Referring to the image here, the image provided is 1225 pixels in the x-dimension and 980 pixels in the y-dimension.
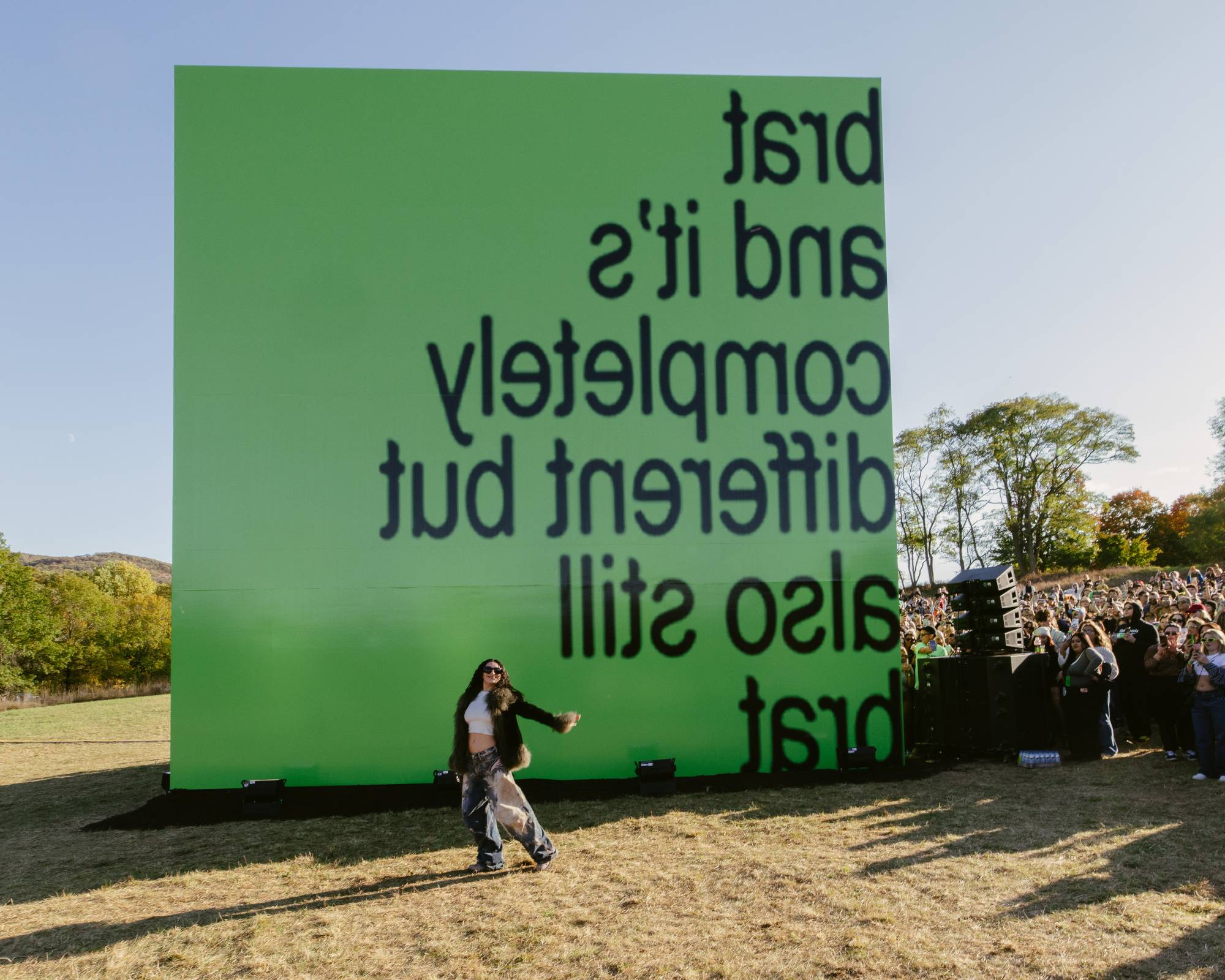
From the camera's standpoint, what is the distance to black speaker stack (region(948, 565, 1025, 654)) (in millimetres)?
10844

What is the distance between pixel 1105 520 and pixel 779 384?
5766 cm

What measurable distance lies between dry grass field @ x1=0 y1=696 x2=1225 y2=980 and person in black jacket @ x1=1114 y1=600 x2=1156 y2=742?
187cm

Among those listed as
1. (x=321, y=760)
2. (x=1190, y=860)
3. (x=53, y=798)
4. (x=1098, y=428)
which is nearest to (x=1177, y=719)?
(x=1190, y=860)

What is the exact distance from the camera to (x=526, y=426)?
10.4 metres

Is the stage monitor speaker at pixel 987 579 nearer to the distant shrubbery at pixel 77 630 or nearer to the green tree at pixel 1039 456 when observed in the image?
the green tree at pixel 1039 456

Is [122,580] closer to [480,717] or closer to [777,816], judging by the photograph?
[777,816]

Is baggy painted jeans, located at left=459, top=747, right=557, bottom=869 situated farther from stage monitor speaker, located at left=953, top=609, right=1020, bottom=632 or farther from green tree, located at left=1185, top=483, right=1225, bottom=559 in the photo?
green tree, located at left=1185, top=483, right=1225, bottom=559

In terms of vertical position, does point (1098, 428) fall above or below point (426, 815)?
above

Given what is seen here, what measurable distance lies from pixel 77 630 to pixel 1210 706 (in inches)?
2865

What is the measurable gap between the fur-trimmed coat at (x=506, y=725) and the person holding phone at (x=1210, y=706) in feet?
21.1

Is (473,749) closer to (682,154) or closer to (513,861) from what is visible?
(513,861)

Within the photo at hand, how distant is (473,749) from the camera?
664cm

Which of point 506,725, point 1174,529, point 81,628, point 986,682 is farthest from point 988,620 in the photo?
point 81,628

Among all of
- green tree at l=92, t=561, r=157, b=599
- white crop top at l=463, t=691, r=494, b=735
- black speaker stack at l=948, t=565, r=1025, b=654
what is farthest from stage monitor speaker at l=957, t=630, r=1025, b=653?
green tree at l=92, t=561, r=157, b=599
